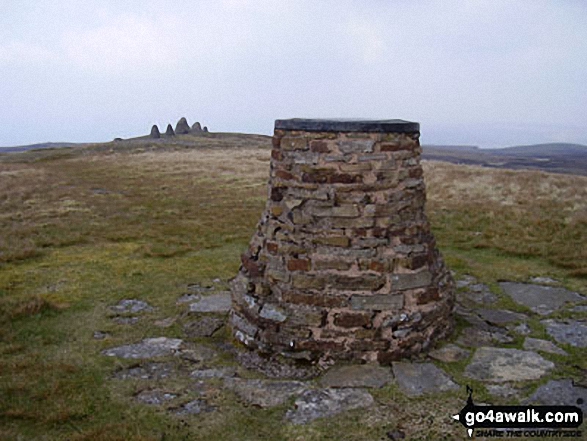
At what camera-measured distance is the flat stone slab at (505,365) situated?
4621 millimetres

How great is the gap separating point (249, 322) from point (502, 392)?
2.64m

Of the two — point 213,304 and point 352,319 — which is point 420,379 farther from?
point 213,304

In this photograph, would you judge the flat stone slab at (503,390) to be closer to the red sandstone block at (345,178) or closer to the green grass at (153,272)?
the green grass at (153,272)

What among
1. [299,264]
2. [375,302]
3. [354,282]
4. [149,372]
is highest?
[299,264]

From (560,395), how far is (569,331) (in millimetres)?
1731

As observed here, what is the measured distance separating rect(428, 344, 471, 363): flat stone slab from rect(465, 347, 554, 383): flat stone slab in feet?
0.40

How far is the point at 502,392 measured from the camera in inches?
171

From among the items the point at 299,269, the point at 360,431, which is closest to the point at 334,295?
the point at 299,269

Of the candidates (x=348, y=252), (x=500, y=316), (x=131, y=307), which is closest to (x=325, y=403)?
(x=348, y=252)

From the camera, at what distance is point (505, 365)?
191 inches

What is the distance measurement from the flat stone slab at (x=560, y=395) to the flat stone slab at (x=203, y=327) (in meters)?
3.58

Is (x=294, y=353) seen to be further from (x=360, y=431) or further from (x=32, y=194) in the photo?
(x=32, y=194)

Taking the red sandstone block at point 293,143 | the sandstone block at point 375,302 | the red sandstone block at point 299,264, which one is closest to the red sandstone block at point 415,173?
the red sandstone block at point 293,143

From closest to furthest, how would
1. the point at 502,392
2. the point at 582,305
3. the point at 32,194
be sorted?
the point at 502,392 → the point at 582,305 → the point at 32,194
